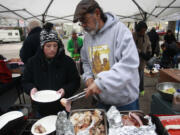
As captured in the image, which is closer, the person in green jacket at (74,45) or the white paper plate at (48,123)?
the white paper plate at (48,123)

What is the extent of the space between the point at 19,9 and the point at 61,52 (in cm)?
283

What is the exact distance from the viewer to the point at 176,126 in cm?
106

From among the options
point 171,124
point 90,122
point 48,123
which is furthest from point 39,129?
point 171,124

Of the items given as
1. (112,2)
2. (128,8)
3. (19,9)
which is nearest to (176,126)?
(112,2)

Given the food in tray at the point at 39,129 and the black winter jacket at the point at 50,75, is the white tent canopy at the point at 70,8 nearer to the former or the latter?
the black winter jacket at the point at 50,75

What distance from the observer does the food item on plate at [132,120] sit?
998 mm

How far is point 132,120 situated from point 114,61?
1.57ft

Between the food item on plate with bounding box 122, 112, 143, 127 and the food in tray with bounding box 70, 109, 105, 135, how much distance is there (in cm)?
17

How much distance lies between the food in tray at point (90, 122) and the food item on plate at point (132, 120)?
17 cm

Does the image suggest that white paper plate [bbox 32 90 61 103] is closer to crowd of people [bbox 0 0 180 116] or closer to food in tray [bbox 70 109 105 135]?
crowd of people [bbox 0 0 180 116]

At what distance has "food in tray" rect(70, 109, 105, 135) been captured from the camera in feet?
3.19

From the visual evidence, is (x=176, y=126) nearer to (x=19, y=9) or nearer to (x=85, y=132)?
(x=85, y=132)

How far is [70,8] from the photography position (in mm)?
3828

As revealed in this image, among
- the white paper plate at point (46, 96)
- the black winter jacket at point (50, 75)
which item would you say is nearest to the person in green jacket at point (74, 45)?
the black winter jacket at point (50, 75)
